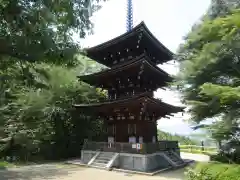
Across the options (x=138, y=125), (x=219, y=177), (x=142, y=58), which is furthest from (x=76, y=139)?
(x=219, y=177)

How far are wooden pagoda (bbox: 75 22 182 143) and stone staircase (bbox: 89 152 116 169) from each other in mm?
1830

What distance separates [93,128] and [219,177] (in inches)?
687

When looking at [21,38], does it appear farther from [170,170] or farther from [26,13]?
[170,170]

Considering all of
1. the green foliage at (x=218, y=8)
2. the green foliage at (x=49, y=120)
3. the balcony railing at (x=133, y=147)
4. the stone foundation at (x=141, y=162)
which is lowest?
the stone foundation at (x=141, y=162)

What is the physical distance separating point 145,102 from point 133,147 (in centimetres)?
304

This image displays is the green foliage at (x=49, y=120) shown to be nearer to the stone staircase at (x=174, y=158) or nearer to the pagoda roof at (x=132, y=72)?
the pagoda roof at (x=132, y=72)

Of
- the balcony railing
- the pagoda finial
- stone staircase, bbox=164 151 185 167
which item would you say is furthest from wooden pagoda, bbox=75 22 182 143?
the pagoda finial

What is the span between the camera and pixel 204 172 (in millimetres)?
6523

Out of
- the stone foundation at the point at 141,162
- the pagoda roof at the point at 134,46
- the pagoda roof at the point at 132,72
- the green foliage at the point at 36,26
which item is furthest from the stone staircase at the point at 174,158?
the green foliage at the point at 36,26

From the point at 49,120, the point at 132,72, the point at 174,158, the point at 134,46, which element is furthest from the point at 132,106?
the point at 49,120

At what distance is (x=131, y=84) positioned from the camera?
666 inches

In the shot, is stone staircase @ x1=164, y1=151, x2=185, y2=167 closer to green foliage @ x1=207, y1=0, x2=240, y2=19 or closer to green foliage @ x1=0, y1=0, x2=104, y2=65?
green foliage @ x1=207, y1=0, x2=240, y2=19

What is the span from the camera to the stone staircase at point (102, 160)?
46.9ft

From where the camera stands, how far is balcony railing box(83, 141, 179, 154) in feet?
45.3
